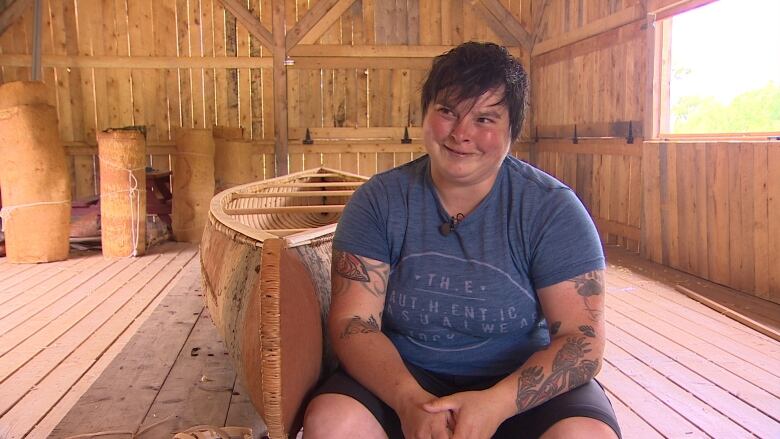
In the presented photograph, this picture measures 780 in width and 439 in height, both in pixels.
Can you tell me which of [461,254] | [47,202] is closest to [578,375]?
[461,254]

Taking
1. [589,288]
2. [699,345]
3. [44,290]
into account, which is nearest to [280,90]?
[44,290]

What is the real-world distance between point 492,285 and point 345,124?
7555 millimetres

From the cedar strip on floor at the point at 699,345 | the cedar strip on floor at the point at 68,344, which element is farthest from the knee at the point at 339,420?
the cedar strip on floor at the point at 699,345

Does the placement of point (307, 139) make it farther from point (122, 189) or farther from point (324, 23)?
point (122, 189)

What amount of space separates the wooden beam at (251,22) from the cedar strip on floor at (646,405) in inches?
267

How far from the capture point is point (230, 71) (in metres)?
8.65

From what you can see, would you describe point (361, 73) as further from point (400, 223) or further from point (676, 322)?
point (400, 223)

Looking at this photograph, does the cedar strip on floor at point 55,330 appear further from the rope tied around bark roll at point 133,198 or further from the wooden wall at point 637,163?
the wooden wall at point 637,163

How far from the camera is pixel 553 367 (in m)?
1.40

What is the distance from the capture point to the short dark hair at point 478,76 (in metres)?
1.49

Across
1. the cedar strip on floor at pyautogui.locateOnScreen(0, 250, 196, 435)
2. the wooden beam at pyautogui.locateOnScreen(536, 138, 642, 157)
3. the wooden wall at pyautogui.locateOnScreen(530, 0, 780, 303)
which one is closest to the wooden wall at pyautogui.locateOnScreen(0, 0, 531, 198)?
the wooden wall at pyautogui.locateOnScreen(530, 0, 780, 303)

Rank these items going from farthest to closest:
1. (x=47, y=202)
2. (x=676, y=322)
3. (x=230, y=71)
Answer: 1. (x=230, y=71)
2. (x=47, y=202)
3. (x=676, y=322)

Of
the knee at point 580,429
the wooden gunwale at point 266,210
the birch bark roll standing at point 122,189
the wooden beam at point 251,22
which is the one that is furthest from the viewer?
the wooden beam at point 251,22

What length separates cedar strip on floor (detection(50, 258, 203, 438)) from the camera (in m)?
2.41
